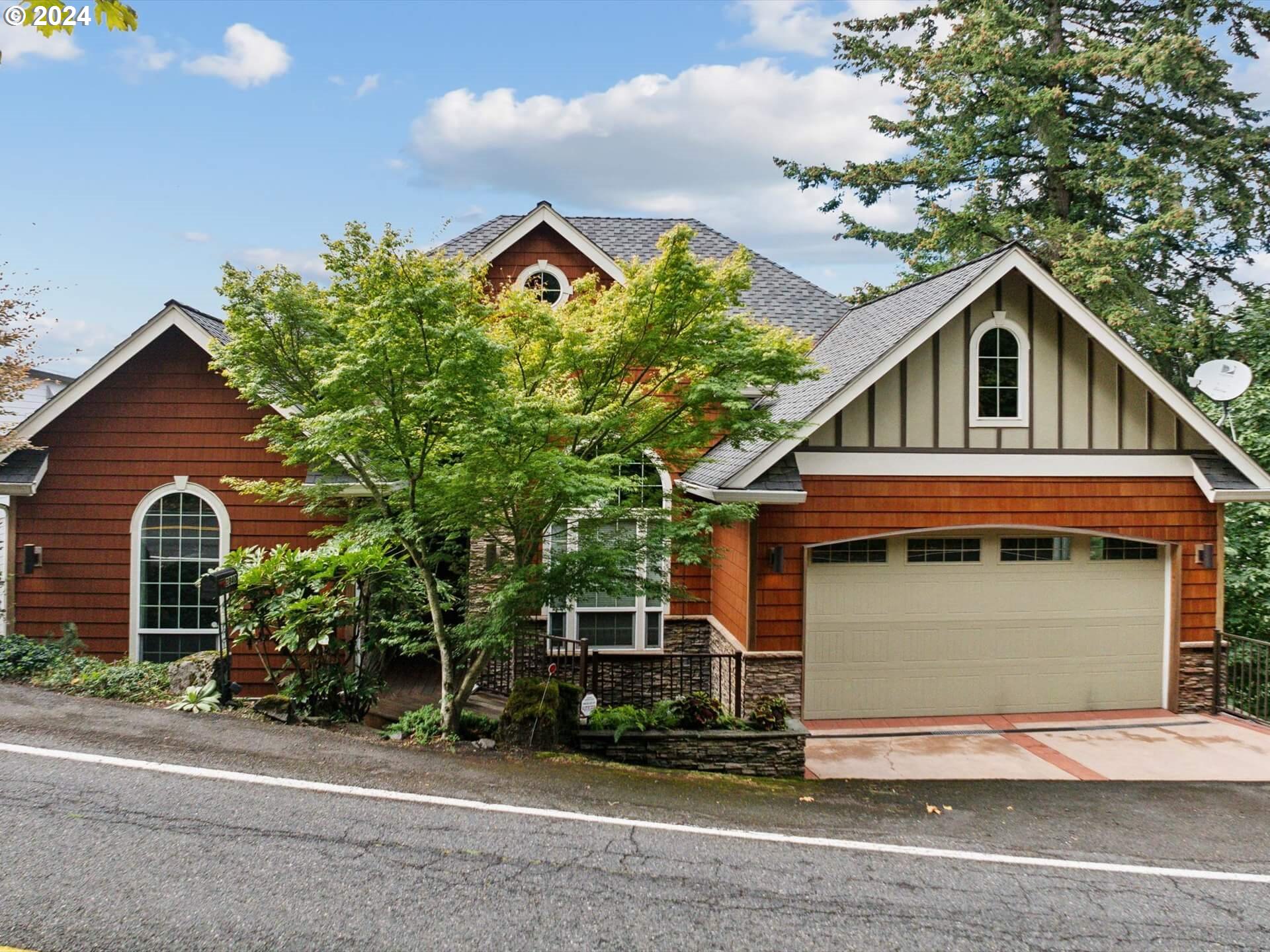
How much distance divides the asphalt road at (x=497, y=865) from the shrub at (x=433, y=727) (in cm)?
58

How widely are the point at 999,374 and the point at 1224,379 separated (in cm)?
363

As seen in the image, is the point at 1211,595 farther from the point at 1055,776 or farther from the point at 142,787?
the point at 142,787

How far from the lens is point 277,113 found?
13.3 metres

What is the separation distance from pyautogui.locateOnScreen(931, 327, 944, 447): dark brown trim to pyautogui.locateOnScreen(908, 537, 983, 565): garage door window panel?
123 cm

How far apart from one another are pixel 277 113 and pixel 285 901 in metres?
12.6

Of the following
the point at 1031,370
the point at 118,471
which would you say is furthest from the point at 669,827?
the point at 118,471

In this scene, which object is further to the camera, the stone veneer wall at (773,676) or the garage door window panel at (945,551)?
the garage door window panel at (945,551)

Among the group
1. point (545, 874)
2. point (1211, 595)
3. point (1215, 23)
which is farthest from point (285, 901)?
point (1215, 23)

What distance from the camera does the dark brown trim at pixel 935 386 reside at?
1000 cm

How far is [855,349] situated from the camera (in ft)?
36.4

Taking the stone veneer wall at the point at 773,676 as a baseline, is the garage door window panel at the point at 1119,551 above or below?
above

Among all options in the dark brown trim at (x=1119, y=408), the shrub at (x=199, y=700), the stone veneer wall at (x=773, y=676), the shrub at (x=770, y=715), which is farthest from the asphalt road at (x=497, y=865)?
the dark brown trim at (x=1119, y=408)

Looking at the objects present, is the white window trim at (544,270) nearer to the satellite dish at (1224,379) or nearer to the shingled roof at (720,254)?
the shingled roof at (720,254)

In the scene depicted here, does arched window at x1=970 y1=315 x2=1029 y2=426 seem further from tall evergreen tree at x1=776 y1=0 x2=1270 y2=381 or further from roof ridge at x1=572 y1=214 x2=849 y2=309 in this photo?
tall evergreen tree at x1=776 y1=0 x2=1270 y2=381
